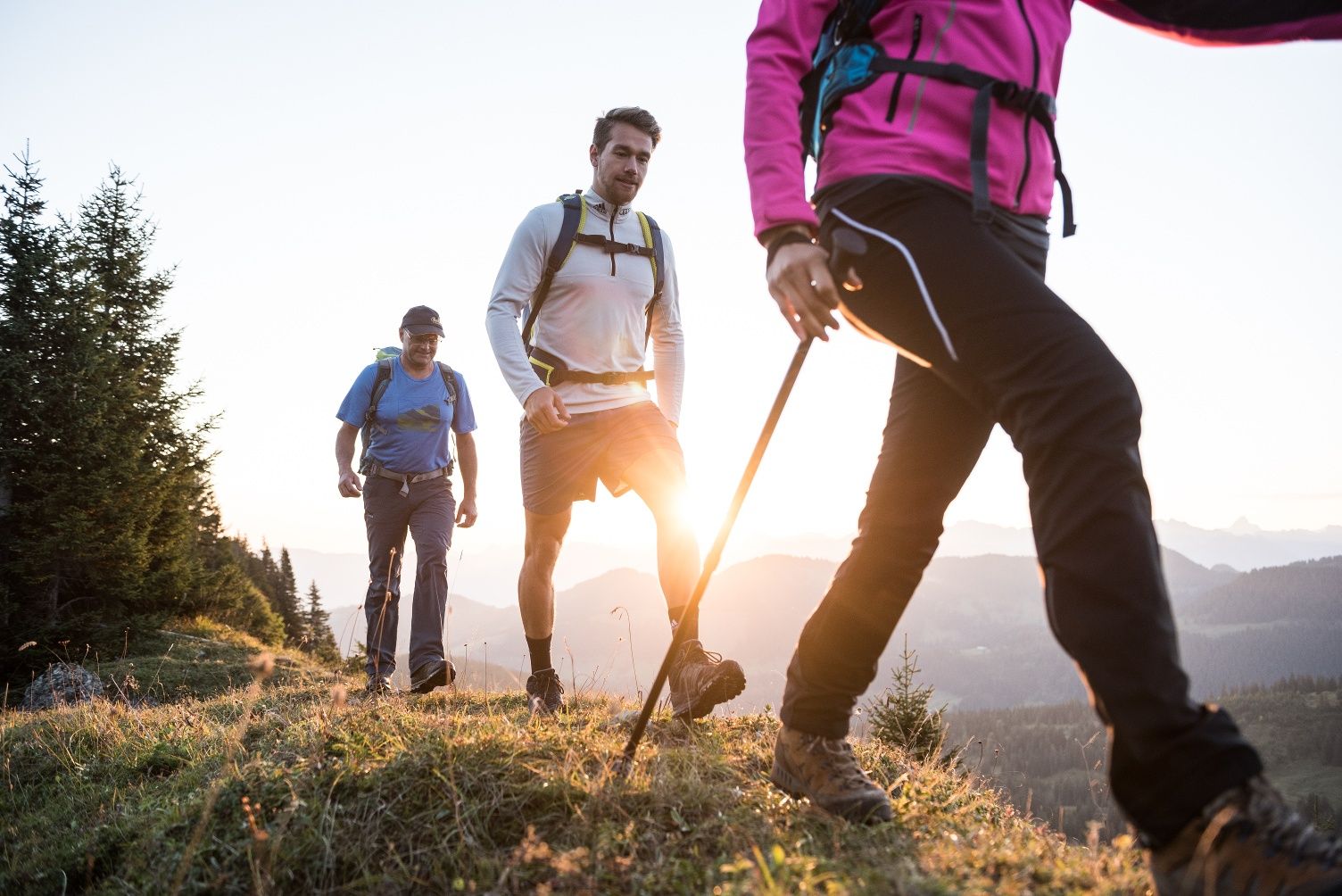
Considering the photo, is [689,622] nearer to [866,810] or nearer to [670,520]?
[670,520]

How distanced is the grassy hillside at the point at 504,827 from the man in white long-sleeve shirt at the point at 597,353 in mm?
1311

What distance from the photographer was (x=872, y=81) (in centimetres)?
204

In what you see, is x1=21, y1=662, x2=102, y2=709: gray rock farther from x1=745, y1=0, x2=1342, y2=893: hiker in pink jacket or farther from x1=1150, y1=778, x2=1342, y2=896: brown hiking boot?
x1=1150, y1=778, x2=1342, y2=896: brown hiking boot

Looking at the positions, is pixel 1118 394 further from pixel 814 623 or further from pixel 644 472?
pixel 644 472

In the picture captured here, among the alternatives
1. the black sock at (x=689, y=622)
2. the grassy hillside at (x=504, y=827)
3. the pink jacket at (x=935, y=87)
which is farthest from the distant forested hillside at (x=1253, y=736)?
the pink jacket at (x=935, y=87)

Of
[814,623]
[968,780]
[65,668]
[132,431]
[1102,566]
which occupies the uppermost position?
[132,431]

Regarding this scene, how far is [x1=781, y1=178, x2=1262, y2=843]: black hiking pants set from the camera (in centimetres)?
148

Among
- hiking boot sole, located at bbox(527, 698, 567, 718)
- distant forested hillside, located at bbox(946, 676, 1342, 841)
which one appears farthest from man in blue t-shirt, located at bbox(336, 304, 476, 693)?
distant forested hillside, located at bbox(946, 676, 1342, 841)

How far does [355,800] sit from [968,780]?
2532 mm

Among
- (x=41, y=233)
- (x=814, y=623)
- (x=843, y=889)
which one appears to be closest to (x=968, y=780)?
(x=814, y=623)

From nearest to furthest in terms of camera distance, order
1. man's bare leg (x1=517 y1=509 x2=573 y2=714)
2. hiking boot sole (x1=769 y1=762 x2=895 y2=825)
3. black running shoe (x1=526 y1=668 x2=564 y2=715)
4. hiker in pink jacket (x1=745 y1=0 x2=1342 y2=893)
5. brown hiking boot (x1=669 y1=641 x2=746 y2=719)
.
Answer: hiker in pink jacket (x1=745 y1=0 x2=1342 y2=893) < hiking boot sole (x1=769 y1=762 x2=895 y2=825) < brown hiking boot (x1=669 y1=641 x2=746 y2=719) < man's bare leg (x1=517 y1=509 x2=573 y2=714) < black running shoe (x1=526 y1=668 x2=564 y2=715)

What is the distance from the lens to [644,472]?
4.28m

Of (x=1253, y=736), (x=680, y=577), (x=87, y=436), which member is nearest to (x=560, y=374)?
(x=680, y=577)

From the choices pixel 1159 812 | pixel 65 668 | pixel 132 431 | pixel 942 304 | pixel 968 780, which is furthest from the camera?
pixel 132 431
